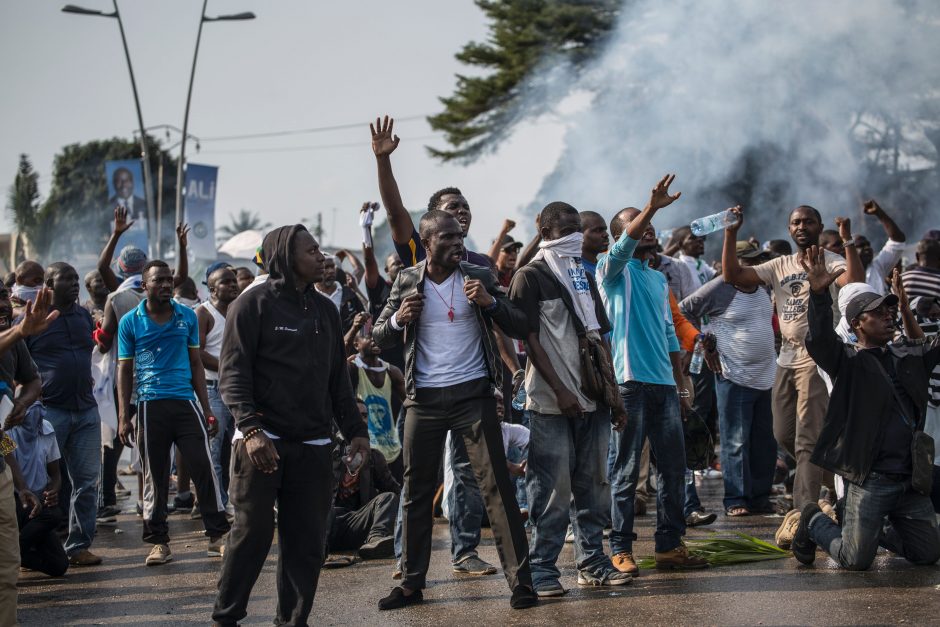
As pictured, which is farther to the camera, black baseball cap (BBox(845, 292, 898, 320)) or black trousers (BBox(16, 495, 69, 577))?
black trousers (BBox(16, 495, 69, 577))

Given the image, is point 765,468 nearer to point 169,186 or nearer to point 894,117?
point 894,117

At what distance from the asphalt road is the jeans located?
9.0 inches

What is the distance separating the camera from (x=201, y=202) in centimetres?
2816

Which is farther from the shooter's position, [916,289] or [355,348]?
[355,348]

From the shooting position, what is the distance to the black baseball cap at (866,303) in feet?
22.1

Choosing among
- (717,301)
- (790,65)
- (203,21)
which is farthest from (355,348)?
(203,21)

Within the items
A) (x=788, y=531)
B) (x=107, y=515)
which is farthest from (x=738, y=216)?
(x=107, y=515)

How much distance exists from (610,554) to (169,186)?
60.5 m

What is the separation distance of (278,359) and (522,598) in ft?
5.79

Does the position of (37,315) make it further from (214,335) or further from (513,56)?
(513,56)

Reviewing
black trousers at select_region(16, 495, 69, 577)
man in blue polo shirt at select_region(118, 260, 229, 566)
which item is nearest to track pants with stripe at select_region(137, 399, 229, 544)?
man in blue polo shirt at select_region(118, 260, 229, 566)

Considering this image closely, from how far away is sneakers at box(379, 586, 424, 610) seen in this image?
609 centimetres

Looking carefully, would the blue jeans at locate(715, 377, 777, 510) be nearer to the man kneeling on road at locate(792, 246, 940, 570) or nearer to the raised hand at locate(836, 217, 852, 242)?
the raised hand at locate(836, 217, 852, 242)

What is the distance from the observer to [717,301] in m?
9.08
